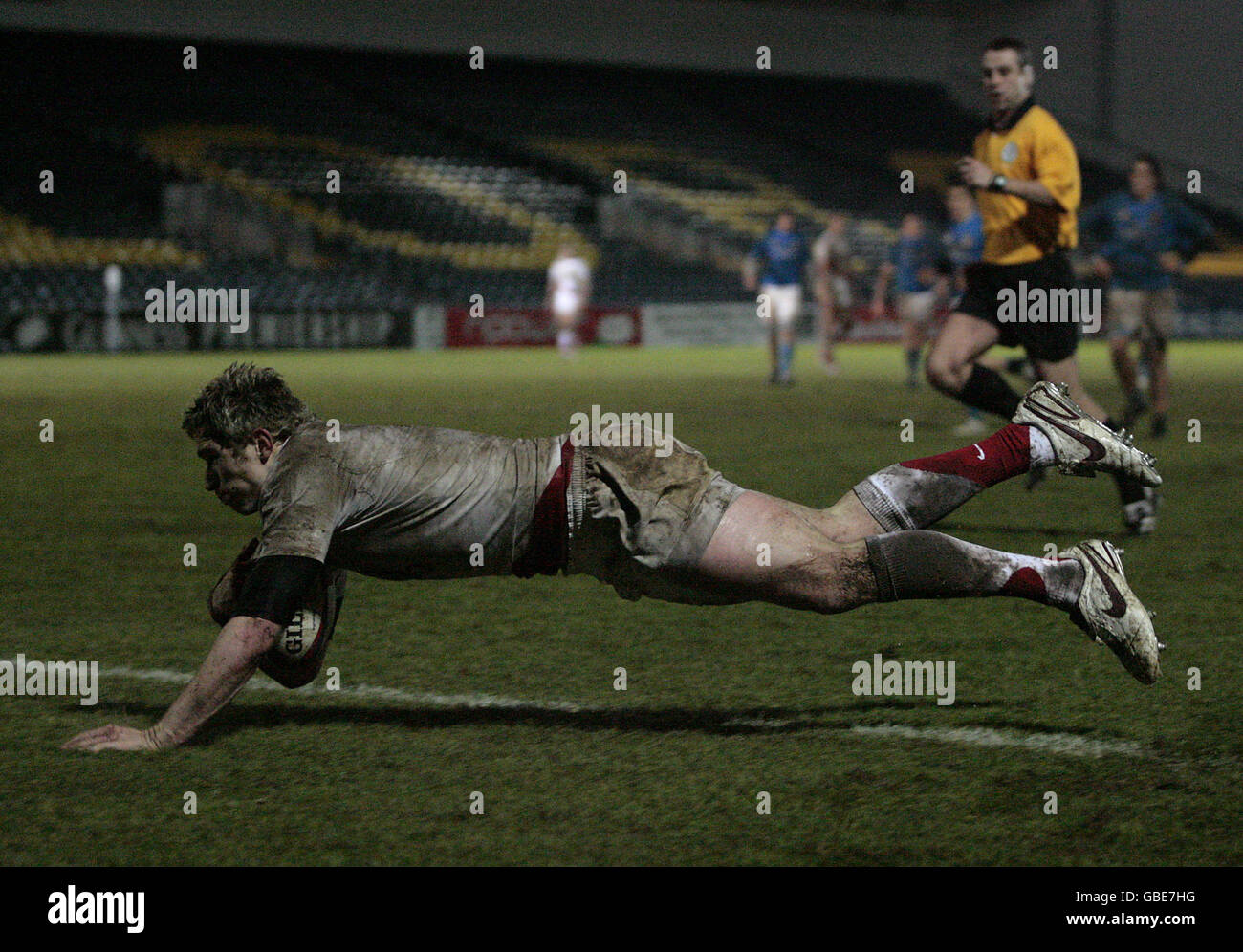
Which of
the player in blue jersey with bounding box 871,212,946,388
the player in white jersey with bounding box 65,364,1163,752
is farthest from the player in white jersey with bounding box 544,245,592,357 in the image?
the player in white jersey with bounding box 65,364,1163,752

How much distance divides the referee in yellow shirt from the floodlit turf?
776 millimetres

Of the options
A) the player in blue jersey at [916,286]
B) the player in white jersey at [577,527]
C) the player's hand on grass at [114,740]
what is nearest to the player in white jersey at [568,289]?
the player in blue jersey at [916,286]

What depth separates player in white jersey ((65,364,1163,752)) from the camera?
466 centimetres

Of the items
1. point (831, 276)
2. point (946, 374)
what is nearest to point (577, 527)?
point (946, 374)

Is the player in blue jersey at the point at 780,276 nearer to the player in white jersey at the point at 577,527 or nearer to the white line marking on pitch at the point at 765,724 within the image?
the white line marking on pitch at the point at 765,724

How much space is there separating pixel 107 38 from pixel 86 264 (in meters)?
10.6

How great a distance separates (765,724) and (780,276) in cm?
1825

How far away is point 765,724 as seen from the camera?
500 cm

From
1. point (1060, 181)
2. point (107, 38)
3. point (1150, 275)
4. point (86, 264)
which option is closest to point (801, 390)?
point (1150, 275)

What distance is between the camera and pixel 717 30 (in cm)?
4478

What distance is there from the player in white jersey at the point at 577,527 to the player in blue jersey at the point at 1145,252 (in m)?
10.9

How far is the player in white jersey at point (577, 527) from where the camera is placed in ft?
15.3

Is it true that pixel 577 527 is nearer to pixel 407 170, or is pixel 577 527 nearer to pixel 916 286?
pixel 916 286

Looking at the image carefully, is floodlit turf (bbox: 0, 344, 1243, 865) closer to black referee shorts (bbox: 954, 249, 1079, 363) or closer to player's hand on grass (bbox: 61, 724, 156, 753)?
player's hand on grass (bbox: 61, 724, 156, 753)
